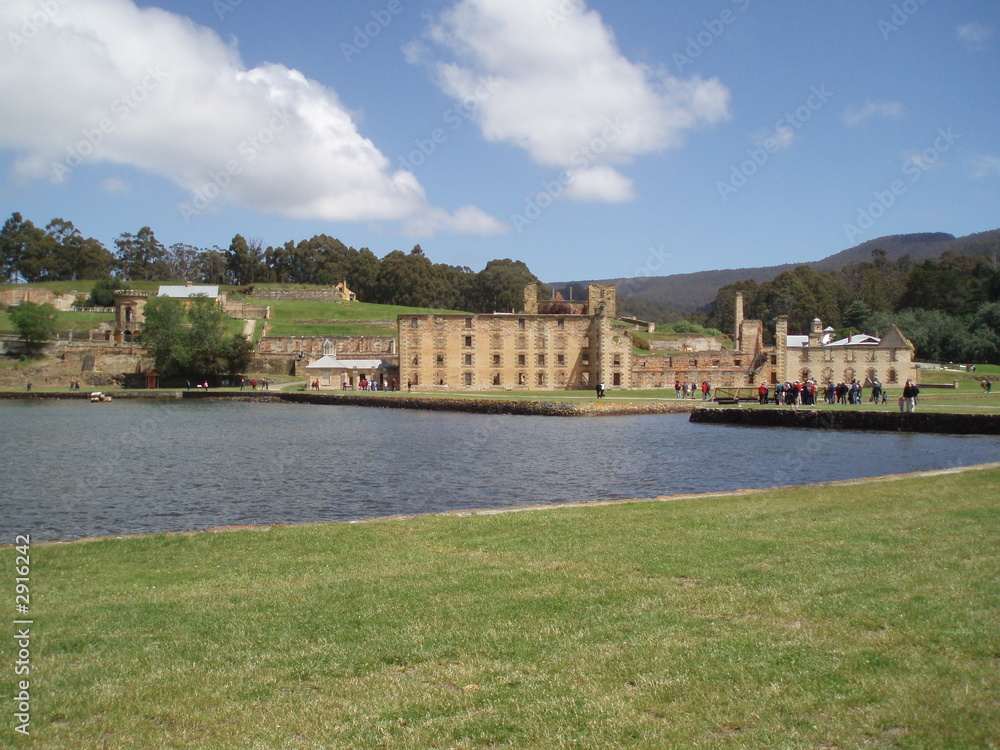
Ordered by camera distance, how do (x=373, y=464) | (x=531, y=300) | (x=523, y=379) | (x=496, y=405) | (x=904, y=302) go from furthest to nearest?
(x=904, y=302) → (x=531, y=300) → (x=523, y=379) → (x=496, y=405) → (x=373, y=464)

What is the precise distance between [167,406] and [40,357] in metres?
35.3

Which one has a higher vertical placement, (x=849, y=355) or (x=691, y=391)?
(x=849, y=355)

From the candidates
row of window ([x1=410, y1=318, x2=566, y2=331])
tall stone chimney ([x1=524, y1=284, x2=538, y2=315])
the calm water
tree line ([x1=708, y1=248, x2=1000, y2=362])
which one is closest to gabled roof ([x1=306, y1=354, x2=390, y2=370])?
row of window ([x1=410, y1=318, x2=566, y2=331])

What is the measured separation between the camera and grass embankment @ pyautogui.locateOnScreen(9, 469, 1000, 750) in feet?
16.7

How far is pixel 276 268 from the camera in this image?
15762cm

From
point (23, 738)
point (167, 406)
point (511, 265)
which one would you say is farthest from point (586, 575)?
point (511, 265)

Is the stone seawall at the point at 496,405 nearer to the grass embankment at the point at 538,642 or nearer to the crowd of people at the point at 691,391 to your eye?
the crowd of people at the point at 691,391

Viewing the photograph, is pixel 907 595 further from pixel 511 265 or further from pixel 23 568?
pixel 511 265

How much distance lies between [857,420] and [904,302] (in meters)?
81.1

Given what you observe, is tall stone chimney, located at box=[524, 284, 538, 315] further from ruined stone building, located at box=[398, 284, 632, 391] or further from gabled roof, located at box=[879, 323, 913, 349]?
gabled roof, located at box=[879, 323, 913, 349]

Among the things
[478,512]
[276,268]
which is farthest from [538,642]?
[276,268]

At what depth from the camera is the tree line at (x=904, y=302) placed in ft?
269

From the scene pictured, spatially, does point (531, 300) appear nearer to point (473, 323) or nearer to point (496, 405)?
point (473, 323)

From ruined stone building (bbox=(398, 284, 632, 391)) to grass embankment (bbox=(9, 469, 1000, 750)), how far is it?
61132 mm
